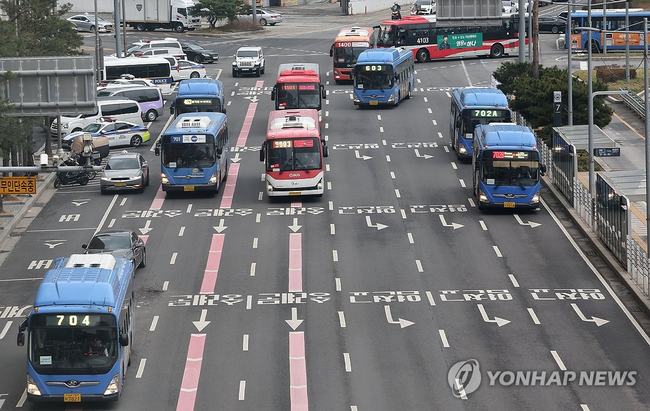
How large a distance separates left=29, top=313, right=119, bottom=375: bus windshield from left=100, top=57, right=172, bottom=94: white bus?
53.7 metres

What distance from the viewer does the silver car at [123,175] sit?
54.3 m

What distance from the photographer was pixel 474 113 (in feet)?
192

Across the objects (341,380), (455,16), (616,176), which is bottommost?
(341,380)

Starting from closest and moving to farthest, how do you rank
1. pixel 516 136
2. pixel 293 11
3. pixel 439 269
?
pixel 439 269 < pixel 516 136 < pixel 293 11

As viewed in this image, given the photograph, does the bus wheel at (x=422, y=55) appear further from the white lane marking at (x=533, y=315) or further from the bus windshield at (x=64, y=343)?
the bus windshield at (x=64, y=343)

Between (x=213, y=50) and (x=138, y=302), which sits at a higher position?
(x=213, y=50)

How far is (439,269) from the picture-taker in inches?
1663

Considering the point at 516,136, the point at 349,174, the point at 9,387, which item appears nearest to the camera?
the point at 9,387

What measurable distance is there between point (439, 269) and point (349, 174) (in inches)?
622

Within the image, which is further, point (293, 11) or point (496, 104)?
point (293, 11)

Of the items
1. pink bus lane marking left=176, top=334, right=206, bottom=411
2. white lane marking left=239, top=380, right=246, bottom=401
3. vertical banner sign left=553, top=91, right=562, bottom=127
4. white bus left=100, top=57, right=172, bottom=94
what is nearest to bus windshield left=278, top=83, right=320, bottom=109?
vertical banner sign left=553, top=91, right=562, bottom=127

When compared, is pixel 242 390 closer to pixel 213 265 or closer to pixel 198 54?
pixel 213 265

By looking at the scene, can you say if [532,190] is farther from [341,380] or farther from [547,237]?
[341,380]

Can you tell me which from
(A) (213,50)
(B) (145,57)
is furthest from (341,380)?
(A) (213,50)
